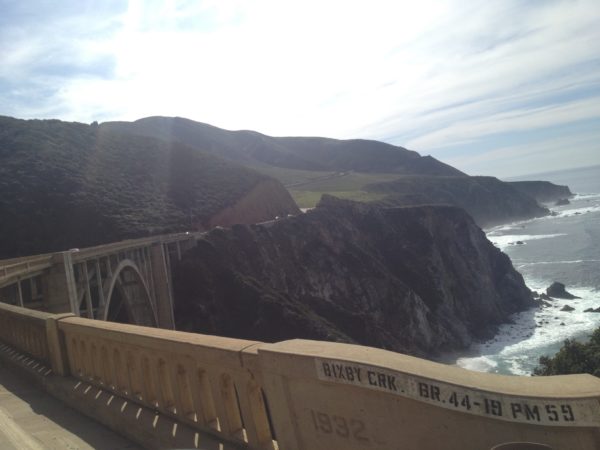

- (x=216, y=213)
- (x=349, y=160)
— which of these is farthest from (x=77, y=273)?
(x=349, y=160)

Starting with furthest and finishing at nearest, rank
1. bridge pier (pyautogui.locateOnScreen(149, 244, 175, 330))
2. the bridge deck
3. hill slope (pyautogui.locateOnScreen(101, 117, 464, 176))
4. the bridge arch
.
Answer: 1. hill slope (pyautogui.locateOnScreen(101, 117, 464, 176))
2. bridge pier (pyautogui.locateOnScreen(149, 244, 175, 330))
3. the bridge arch
4. the bridge deck

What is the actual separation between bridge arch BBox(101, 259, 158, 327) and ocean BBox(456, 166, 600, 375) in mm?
24661

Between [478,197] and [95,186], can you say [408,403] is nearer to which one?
[95,186]

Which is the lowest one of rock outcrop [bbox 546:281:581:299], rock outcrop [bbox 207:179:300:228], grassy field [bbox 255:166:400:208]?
rock outcrop [bbox 546:281:581:299]

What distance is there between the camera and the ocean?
4119 cm

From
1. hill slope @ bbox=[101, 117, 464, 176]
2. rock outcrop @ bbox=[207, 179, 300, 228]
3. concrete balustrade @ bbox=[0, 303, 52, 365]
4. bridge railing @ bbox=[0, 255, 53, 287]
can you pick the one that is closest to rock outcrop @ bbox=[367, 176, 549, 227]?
hill slope @ bbox=[101, 117, 464, 176]

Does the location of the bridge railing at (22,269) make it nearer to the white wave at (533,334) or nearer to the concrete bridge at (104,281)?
the concrete bridge at (104,281)

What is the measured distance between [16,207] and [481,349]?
4169cm

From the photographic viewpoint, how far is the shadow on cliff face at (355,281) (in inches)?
1350

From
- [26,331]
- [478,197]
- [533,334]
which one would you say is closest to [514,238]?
[478,197]

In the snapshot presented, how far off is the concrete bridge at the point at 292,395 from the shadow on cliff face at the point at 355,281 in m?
26.2

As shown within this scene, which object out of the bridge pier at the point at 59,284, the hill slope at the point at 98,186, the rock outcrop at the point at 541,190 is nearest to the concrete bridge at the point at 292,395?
the bridge pier at the point at 59,284

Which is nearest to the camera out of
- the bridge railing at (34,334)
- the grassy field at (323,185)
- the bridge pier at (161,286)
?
the bridge railing at (34,334)

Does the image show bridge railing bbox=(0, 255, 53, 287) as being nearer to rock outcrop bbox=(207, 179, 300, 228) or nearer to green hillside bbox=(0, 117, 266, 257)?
green hillside bbox=(0, 117, 266, 257)
